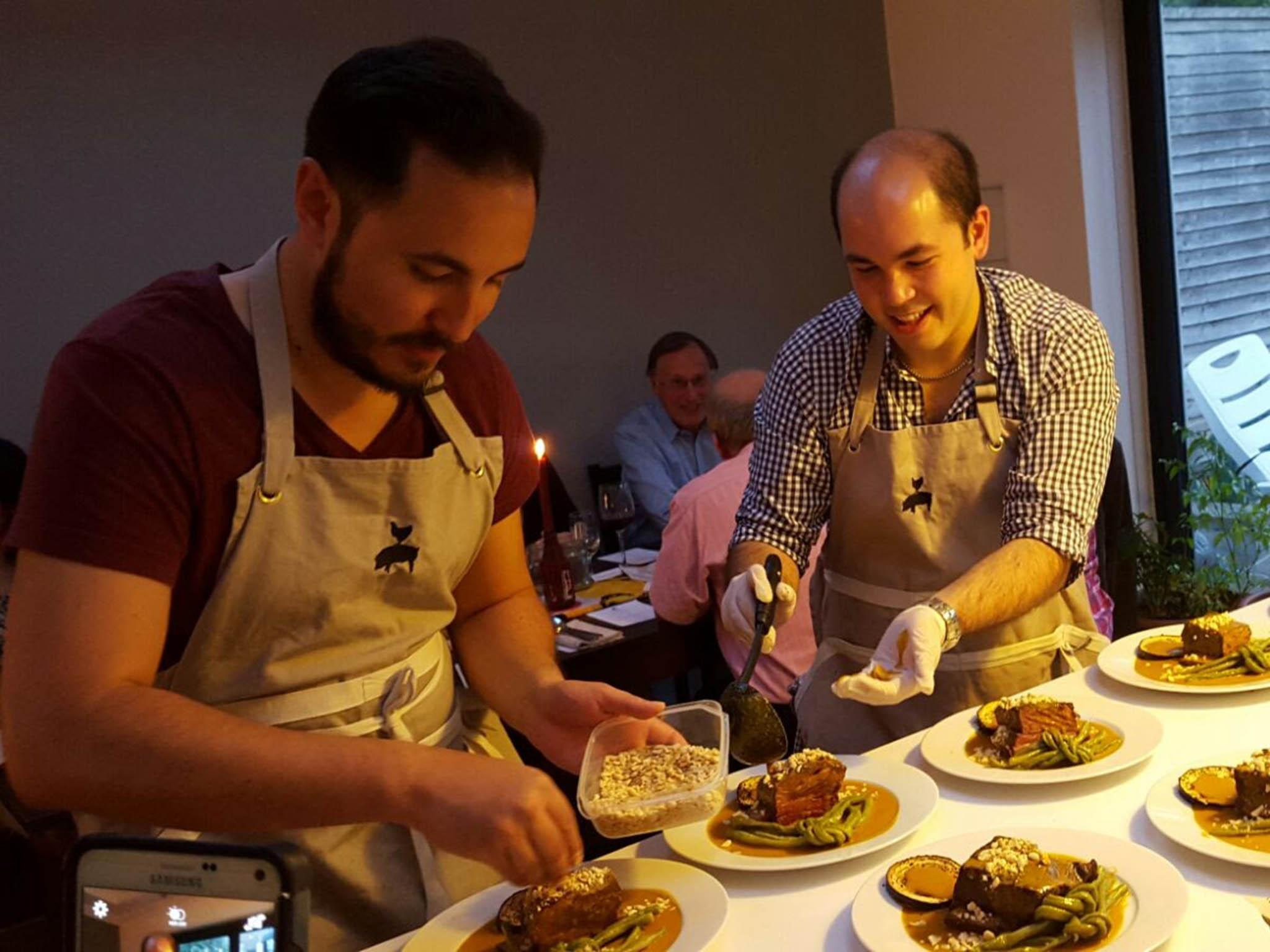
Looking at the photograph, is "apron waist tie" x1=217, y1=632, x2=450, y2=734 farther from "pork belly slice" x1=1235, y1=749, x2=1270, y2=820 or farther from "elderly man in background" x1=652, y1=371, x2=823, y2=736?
"elderly man in background" x1=652, y1=371, x2=823, y2=736

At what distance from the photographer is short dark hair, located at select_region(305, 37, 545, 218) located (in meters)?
1.26

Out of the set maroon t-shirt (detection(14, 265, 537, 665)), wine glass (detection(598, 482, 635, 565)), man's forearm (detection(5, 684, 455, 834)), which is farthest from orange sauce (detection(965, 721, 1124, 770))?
wine glass (detection(598, 482, 635, 565))

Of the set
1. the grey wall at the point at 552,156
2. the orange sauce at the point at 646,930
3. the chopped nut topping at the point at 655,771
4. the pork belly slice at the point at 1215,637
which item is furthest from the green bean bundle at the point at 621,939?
the grey wall at the point at 552,156

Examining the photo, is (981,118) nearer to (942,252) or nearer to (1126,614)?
(1126,614)

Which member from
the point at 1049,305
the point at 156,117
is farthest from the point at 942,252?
the point at 156,117

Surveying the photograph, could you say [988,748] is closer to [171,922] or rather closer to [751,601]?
[751,601]

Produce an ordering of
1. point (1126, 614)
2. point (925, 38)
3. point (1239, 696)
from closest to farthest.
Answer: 1. point (1239, 696)
2. point (1126, 614)
3. point (925, 38)

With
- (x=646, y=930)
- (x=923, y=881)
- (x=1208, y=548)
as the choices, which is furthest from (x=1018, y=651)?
(x=1208, y=548)

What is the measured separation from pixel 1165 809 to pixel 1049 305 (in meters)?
1.02

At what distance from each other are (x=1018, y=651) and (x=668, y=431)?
3240 millimetres

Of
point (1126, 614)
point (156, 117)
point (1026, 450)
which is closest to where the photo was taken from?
point (1026, 450)

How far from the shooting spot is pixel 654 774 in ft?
4.36

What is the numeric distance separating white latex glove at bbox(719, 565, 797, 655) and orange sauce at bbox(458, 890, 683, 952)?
61 cm

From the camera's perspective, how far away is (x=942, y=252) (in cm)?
195
